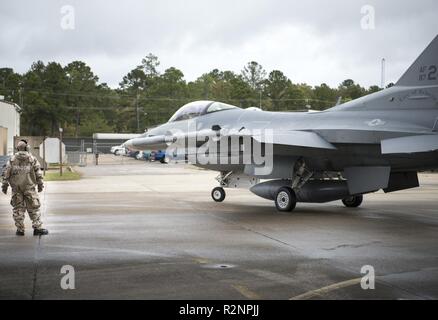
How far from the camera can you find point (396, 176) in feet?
46.4

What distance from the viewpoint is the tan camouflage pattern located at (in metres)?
10.3

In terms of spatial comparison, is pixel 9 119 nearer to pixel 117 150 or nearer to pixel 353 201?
pixel 353 201

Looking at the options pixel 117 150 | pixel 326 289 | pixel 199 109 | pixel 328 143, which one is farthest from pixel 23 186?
pixel 117 150

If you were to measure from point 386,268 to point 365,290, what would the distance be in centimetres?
142

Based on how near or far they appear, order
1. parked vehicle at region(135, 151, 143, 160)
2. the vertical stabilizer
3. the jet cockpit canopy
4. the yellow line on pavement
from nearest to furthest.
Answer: the yellow line on pavement
the vertical stabilizer
the jet cockpit canopy
parked vehicle at region(135, 151, 143, 160)

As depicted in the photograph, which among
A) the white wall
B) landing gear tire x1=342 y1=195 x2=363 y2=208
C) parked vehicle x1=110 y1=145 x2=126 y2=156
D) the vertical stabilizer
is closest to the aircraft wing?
the vertical stabilizer

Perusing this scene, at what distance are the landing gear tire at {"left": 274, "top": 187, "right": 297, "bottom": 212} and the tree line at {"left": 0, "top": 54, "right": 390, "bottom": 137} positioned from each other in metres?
70.1

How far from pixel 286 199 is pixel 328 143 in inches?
80.5

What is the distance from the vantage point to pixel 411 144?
1155 centimetres

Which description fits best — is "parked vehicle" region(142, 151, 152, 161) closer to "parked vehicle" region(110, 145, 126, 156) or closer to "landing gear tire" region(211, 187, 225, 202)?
"parked vehicle" region(110, 145, 126, 156)

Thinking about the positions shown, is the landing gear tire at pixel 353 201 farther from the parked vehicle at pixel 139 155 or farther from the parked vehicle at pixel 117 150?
the parked vehicle at pixel 117 150
